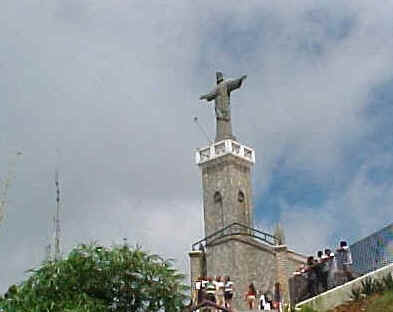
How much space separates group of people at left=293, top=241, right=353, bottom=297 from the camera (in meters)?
24.4

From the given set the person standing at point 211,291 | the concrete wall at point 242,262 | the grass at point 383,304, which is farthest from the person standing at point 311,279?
the concrete wall at point 242,262

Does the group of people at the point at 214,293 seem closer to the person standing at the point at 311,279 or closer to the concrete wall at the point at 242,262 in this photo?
the person standing at the point at 311,279

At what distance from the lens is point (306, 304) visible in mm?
22531

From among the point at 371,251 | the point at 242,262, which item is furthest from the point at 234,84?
the point at 371,251

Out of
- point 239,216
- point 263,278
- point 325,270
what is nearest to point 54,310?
point 325,270

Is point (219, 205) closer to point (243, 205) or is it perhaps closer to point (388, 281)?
point (243, 205)

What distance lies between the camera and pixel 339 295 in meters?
22.9

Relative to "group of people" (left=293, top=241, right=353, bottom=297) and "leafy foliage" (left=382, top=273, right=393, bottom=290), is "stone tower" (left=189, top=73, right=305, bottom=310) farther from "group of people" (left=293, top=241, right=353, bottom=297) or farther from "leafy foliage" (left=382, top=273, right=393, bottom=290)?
"leafy foliage" (left=382, top=273, right=393, bottom=290)

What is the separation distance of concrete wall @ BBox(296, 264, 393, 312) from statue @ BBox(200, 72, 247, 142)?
26.4 metres

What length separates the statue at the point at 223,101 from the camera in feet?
162

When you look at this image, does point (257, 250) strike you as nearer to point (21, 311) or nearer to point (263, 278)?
point (263, 278)

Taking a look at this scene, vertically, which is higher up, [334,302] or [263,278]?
[263,278]

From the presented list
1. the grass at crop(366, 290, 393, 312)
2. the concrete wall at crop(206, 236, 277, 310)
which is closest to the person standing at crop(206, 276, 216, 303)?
the grass at crop(366, 290, 393, 312)

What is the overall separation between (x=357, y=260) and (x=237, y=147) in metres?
21.6
